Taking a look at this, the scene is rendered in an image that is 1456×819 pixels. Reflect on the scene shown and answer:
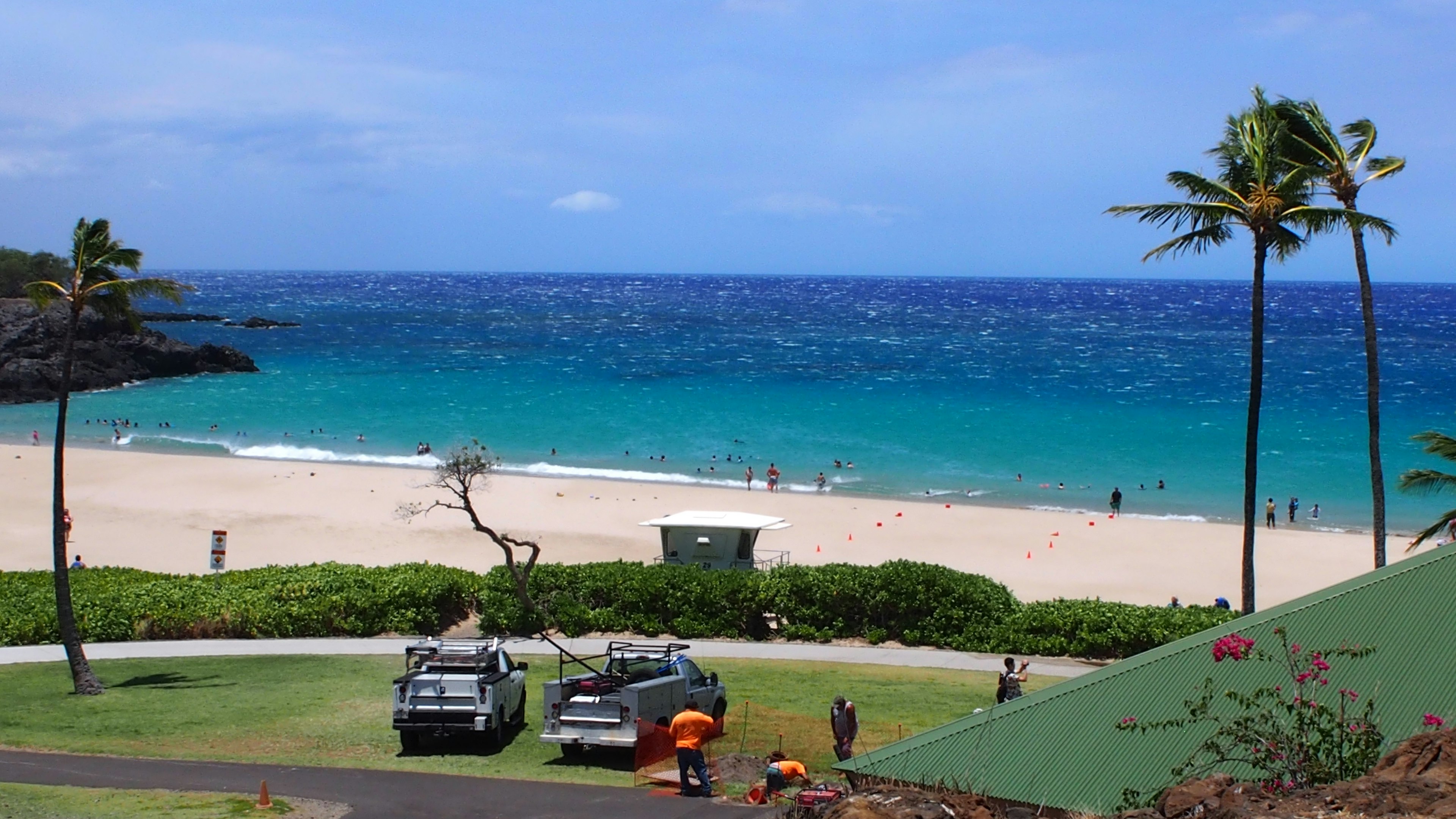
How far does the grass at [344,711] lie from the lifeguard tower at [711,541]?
7.29m

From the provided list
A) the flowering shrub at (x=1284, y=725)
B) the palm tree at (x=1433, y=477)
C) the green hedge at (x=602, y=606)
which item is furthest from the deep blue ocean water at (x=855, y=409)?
the flowering shrub at (x=1284, y=725)

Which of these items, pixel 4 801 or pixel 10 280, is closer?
pixel 4 801

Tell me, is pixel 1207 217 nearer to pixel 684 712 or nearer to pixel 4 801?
pixel 684 712

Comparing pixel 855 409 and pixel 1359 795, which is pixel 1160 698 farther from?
pixel 855 409

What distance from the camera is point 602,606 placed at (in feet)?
81.7

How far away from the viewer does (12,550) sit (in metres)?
38.0

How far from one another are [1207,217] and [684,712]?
11.7m

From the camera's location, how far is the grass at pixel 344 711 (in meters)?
16.1

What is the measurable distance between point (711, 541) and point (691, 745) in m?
15.3

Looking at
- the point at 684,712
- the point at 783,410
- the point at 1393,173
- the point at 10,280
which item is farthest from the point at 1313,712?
the point at 10,280

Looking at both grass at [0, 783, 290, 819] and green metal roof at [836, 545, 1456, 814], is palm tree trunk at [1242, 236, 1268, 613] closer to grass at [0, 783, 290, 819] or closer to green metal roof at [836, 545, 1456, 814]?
green metal roof at [836, 545, 1456, 814]

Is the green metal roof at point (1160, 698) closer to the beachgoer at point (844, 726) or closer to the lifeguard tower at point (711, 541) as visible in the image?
the beachgoer at point (844, 726)

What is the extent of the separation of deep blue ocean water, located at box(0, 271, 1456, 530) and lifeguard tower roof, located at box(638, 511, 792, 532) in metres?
23.8

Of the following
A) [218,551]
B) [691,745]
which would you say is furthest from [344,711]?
[218,551]
